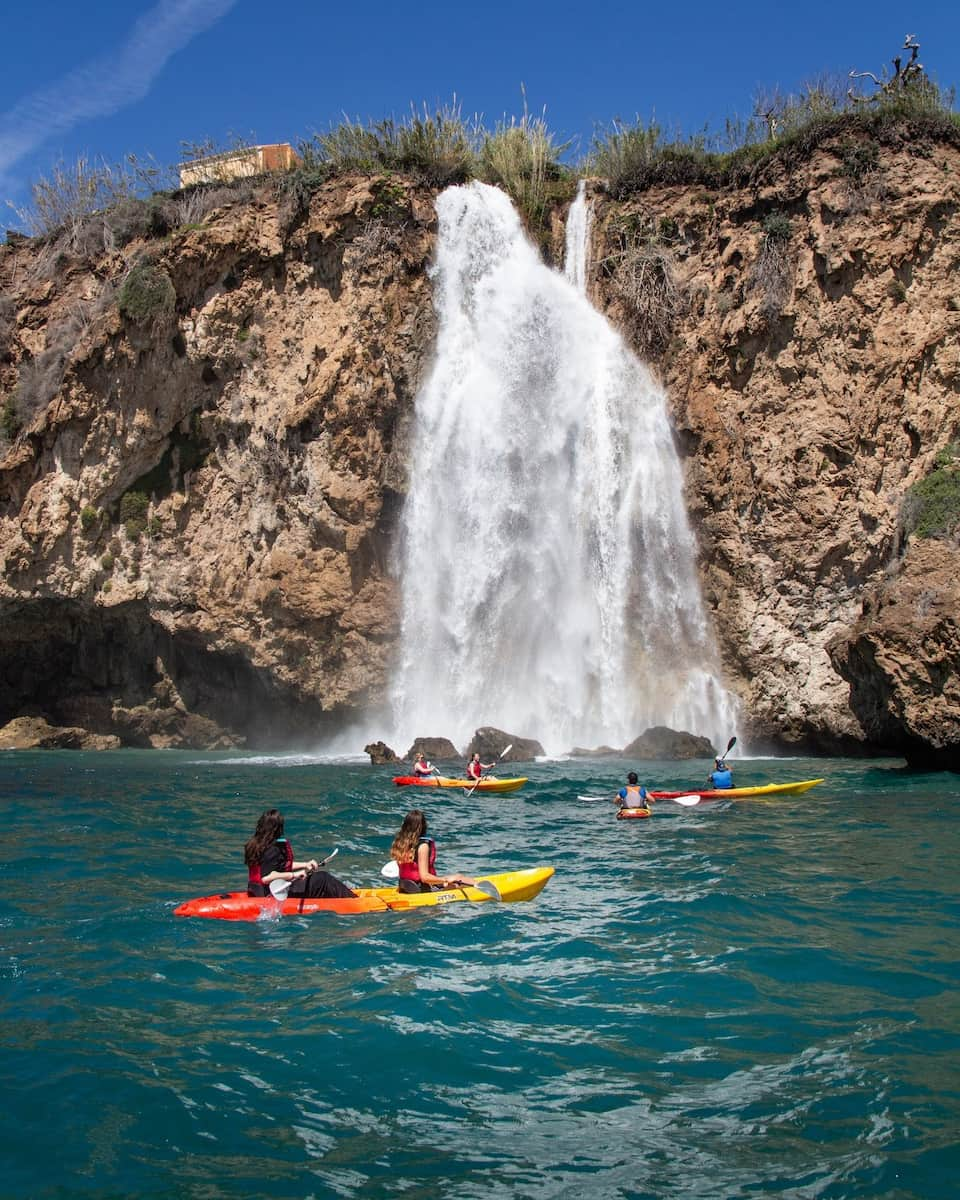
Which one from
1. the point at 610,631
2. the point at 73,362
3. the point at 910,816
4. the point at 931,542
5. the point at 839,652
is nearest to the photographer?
the point at 910,816

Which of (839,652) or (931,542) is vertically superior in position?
(931,542)

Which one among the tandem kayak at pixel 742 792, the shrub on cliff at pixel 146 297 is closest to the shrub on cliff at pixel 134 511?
the shrub on cliff at pixel 146 297

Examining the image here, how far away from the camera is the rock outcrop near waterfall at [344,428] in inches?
889

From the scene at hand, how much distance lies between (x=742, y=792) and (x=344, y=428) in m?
14.1

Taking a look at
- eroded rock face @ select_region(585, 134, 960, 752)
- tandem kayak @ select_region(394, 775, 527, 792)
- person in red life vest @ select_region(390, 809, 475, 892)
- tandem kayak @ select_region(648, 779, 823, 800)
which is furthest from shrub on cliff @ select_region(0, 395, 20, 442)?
person in red life vest @ select_region(390, 809, 475, 892)

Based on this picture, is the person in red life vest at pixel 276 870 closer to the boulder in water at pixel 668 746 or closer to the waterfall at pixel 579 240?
the boulder in water at pixel 668 746

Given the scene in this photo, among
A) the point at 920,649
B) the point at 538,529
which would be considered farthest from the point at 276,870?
the point at 538,529

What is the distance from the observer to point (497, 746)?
21125 mm

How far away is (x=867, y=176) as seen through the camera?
75.9 ft

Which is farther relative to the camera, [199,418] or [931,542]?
[199,418]

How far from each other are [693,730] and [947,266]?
37.5ft

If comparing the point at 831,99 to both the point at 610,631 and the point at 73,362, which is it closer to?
the point at 610,631

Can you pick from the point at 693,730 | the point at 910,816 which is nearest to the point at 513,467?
the point at 693,730

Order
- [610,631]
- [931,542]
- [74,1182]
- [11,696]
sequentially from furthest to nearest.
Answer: [11,696]
[610,631]
[931,542]
[74,1182]
